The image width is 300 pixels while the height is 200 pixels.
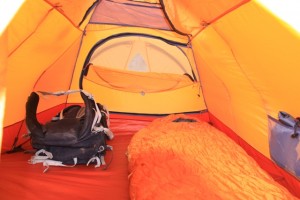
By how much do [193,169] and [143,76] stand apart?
1.38m

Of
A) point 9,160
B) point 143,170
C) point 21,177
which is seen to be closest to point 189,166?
point 143,170

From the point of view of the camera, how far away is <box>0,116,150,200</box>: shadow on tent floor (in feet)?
4.44

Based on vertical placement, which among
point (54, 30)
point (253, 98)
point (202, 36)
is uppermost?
point (54, 30)

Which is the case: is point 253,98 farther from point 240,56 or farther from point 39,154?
point 39,154

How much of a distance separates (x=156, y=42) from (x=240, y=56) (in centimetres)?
108

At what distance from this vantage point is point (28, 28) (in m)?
1.57

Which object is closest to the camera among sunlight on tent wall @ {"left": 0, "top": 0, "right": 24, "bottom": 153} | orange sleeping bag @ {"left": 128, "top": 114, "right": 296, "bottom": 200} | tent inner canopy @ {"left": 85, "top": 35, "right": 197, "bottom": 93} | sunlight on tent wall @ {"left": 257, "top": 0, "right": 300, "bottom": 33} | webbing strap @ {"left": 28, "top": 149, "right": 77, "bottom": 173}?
sunlight on tent wall @ {"left": 0, "top": 0, "right": 24, "bottom": 153}

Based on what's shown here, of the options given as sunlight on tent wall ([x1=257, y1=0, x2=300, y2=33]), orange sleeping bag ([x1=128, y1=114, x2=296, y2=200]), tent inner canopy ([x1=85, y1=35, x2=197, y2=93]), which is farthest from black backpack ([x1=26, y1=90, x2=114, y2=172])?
sunlight on tent wall ([x1=257, y1=0, x2=300, y2=33])

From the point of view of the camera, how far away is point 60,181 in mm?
1483

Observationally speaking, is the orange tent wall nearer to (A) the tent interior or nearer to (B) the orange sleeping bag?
(A) the tent interior

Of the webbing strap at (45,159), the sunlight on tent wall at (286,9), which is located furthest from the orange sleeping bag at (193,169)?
the sunlight on tent wall at (286,9)

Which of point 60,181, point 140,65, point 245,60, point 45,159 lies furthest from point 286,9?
point 140,65

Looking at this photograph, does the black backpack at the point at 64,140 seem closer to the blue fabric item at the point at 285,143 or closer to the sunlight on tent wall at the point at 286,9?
the blue fabric item at the point at 285,143

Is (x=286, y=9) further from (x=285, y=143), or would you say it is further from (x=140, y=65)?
(x=140, y=65)
